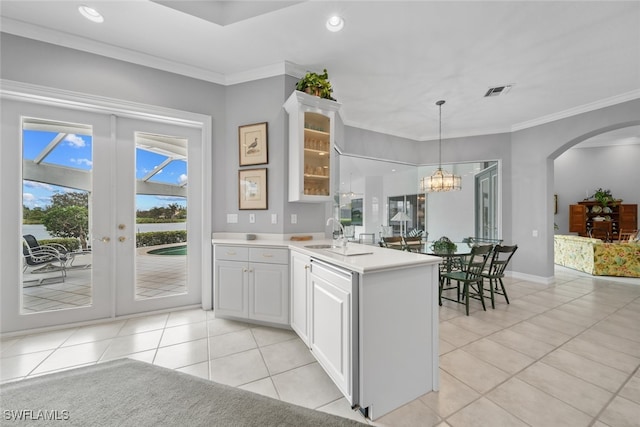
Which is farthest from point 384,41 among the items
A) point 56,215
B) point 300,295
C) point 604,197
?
point 604,197

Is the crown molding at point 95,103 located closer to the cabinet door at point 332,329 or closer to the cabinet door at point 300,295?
the cabinet door at point 300,295

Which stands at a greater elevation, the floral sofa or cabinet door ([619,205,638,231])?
cabinet door ([619,205,638,231])

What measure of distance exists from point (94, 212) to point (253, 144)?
1963 millimetres

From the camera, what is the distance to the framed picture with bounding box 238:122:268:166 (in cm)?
312

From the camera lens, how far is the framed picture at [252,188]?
314 cm

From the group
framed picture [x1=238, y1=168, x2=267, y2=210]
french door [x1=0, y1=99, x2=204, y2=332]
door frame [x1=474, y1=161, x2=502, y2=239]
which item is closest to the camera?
french door [x1=0, y1=99, x2=204, y2=332]

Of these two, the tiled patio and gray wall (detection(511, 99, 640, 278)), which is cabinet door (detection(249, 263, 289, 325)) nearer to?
the tiled patio

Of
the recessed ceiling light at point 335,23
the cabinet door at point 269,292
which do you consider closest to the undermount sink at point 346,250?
the cabinet door at point 269,292

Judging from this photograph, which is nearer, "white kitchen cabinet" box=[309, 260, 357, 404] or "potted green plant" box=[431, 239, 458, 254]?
"white kitchen cabinet" box=[309, 260, 357, 404]

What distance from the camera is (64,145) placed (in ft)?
9.14

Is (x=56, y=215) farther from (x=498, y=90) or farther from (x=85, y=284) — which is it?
(x=498, y=90)

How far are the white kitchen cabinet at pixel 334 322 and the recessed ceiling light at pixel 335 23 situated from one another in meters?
2.24

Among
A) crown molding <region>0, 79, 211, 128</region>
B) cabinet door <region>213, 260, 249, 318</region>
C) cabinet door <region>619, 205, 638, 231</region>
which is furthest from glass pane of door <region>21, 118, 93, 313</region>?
cabinet door <region>619, 205, 638, 231</region>

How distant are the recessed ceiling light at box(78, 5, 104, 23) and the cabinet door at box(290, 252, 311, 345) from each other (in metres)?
2.90
